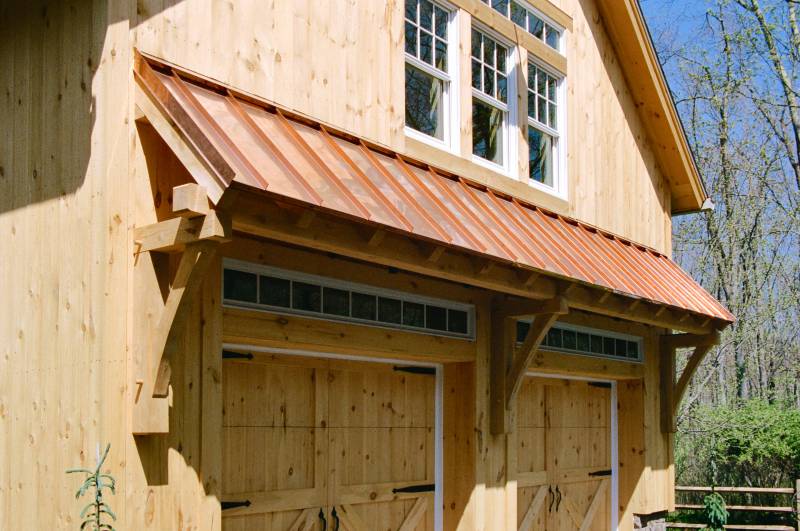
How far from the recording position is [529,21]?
1003cm

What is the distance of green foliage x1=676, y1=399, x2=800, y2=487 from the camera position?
1627 centimetres

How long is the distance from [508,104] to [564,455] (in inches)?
143

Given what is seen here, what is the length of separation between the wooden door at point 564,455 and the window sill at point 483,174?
173 cm

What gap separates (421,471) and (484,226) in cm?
212

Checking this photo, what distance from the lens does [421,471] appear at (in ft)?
27.0

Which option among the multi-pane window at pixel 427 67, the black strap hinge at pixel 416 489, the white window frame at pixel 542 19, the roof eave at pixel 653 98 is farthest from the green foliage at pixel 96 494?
the roof eave at pixel 653 98

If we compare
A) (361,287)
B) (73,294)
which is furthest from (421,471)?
(73,294)

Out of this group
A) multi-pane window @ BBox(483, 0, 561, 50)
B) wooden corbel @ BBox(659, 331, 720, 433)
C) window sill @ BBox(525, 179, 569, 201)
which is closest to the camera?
multi-pane window @ BBox(483, 0, 561, 50)

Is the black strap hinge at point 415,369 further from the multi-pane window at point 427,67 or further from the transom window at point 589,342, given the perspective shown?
the multi-pane window at point 427,67

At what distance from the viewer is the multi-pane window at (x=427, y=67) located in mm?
8305

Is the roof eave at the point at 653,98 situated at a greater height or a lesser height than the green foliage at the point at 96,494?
greater

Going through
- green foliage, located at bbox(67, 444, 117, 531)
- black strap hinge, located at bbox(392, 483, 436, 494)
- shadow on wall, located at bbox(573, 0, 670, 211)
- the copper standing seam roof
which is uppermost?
shadow on wall, located at bbox(573, 0, 670, 211)

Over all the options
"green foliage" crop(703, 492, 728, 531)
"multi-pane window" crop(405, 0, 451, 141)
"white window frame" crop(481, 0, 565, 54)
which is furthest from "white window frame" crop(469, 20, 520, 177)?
"green foliage" crop(703, 492, 728, 531)

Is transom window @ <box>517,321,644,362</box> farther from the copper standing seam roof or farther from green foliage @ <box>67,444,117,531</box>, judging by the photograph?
green foliage @ <box>67,444,117,531</box>
